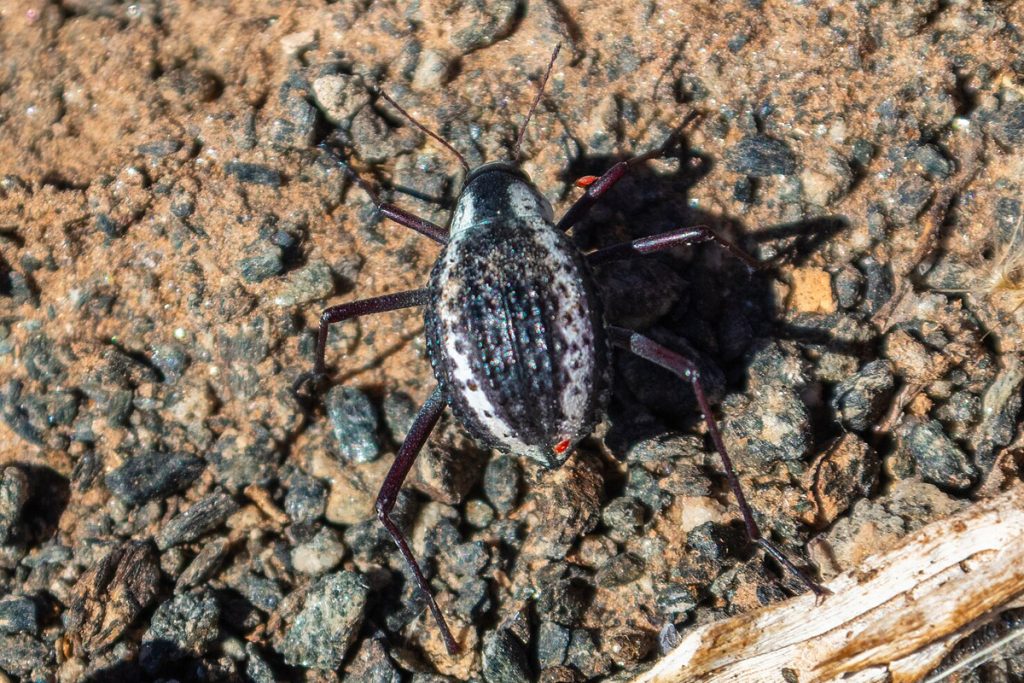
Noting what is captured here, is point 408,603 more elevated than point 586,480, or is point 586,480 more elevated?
point 586,480

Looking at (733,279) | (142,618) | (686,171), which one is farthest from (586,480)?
(142,618)

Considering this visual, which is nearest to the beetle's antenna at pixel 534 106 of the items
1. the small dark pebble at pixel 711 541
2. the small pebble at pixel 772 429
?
the small pebble at pixel 772 429

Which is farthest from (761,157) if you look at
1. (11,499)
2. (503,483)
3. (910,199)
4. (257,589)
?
(11,499)

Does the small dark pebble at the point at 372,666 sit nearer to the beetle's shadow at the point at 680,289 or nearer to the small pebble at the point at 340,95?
the beetle's shadow at the point at 680,289

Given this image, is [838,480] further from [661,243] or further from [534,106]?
[534,106]

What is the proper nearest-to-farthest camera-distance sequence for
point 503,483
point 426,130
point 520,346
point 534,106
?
point 520,346 → point 503,483 → point 534,106 → point 426,130

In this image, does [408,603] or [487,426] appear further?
[408,603]

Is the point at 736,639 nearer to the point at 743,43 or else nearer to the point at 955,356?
the point at 955,356
